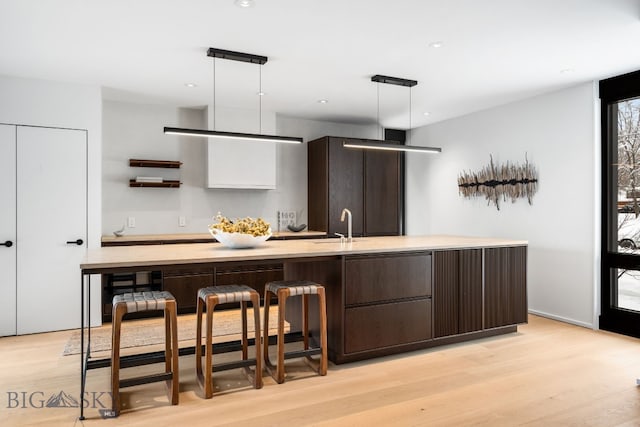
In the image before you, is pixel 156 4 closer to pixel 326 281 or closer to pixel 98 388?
pixel 326 281

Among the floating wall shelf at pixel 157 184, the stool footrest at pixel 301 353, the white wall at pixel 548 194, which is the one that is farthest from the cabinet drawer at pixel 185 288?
the white wall at pixel 548 194

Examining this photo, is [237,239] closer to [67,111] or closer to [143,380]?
[143,380]

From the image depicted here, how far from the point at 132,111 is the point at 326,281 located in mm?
3448

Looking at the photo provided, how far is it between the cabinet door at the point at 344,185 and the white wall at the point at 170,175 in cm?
66

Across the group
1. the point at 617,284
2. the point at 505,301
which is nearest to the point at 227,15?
the point at 505,301

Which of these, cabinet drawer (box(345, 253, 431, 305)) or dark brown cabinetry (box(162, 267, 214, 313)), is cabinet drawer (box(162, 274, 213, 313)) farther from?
cabinet drawer (box(345, 253, 431, 305))

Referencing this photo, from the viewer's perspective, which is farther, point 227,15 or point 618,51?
point 618,51

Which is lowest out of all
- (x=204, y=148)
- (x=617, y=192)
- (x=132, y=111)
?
(x=617, y=192)

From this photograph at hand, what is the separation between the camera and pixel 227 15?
9.81ft

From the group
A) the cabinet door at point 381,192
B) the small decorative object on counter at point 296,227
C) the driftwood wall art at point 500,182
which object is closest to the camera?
the driftwood wall art at point 500,182

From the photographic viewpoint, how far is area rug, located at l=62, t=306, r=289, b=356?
397 centimetres

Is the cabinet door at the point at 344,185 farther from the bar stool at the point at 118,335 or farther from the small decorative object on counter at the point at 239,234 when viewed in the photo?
the bar stool at the point at 118,335

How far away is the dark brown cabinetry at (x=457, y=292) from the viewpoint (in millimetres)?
3838

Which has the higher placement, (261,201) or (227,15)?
(227,15)
